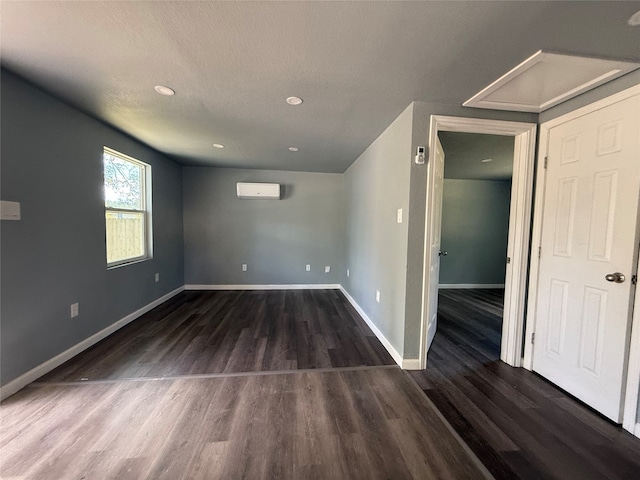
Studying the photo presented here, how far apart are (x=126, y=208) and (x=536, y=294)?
4.48m

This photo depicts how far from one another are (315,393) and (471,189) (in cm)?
494

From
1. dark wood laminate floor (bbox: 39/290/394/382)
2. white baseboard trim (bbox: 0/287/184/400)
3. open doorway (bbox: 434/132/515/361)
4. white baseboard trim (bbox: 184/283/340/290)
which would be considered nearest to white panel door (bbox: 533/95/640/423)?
dark wood laminate floor (bbox: 39/290/394/382)

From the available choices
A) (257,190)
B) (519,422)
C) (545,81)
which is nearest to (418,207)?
(545,81)

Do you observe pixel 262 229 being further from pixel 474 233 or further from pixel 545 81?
pixel 474 233

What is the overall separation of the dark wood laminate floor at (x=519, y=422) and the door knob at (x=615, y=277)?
91 cm

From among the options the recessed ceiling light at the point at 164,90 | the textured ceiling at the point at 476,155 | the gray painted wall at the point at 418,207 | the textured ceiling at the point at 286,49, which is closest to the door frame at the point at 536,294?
the gray painted wall at the point at 418,207

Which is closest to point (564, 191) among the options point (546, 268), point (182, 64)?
point (546, 268)

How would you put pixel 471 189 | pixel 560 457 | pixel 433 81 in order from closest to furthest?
1. pixel 560 457
2. pixel 433 81
3. pixel 471 189

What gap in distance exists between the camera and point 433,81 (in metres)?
1.71

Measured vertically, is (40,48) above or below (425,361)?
above

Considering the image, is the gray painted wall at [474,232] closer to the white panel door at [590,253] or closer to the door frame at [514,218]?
the door frame at [514,218]

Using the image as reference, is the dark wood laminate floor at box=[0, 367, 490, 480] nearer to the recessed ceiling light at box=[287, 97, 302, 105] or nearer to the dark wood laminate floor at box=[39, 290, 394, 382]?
the dark wood laminate floor at box=[39, 290, 394, 382]

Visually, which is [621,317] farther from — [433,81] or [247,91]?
[247,91]

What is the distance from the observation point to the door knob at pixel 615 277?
157 cm
